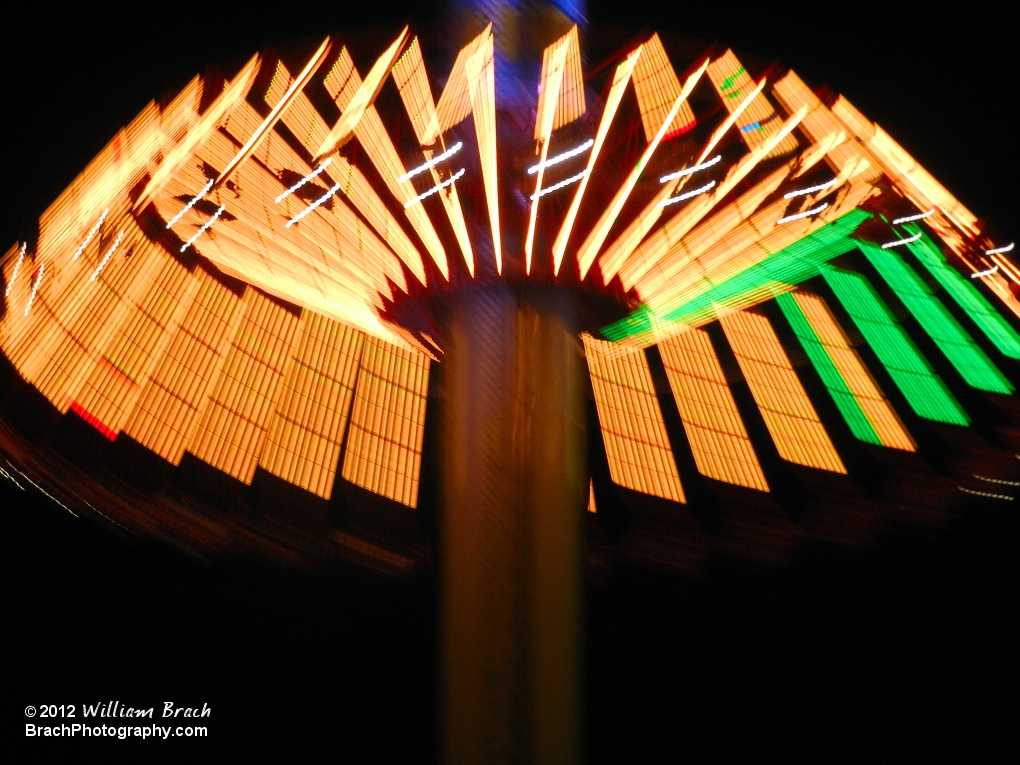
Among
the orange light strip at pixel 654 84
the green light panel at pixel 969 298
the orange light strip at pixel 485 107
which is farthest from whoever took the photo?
the green light panel at pixel 969 298

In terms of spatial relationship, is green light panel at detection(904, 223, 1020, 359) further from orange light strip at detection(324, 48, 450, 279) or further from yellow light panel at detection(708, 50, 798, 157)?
orange light strip at detection(324, 48, 450, 279)

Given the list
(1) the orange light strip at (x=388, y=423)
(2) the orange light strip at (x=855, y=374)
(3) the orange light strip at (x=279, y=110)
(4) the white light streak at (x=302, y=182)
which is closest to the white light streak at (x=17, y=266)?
(3) the orange light strip at (x=279, y=110)

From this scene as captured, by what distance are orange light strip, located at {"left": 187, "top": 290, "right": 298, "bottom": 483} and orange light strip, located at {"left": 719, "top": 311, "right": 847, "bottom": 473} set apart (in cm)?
320

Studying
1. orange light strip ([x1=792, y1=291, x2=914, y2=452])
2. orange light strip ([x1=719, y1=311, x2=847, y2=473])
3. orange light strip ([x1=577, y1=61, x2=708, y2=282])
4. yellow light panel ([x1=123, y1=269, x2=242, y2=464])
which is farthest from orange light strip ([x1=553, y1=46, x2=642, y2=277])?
orange light strip ([x1=792, y1=291, x2=914, y2=452])

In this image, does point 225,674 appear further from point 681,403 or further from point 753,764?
point 753,764

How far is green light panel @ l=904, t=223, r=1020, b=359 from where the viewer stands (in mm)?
5164

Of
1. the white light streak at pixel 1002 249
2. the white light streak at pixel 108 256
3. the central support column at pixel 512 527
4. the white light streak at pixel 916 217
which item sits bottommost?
the central support column at pixel 512 527

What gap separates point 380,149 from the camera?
13.0 feet

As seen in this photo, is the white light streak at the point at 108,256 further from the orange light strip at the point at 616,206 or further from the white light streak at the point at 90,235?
the orange light strip at the point at 616,206

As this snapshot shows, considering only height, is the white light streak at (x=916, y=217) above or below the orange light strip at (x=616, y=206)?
above

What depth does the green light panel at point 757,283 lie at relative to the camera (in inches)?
196

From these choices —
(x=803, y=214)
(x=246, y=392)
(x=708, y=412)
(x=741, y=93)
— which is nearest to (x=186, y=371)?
(x=246, y=392)

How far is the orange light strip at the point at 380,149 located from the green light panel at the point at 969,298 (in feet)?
10.2

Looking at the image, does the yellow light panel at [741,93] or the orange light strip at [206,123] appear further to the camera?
the yellow light panel at [741,93]
